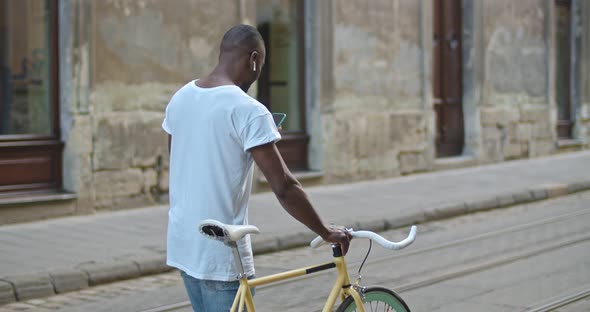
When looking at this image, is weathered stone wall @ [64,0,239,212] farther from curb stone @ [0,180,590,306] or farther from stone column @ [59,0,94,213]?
curb stone @ [0,180,590,306]

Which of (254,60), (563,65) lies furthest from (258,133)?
(563,65)

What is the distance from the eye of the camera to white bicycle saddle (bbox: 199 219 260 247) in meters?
2.98

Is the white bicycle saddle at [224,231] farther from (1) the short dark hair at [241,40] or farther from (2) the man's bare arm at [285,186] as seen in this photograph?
(1) the short dark hair at [241,40]

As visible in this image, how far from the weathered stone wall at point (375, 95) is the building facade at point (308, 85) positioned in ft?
0.09

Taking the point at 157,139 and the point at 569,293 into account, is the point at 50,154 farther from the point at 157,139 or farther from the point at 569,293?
the point at 569,293

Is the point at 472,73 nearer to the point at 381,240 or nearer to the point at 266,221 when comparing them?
the point at 266,221

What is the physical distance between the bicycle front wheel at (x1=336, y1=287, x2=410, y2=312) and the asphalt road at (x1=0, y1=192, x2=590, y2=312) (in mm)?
2528

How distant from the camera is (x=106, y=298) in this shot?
6.86m

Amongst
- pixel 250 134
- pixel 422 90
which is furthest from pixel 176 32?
pixel 250 134

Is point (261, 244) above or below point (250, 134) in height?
below

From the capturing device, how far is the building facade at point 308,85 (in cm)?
1062

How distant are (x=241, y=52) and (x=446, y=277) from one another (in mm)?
4474

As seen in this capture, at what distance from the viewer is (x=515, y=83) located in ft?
59.8

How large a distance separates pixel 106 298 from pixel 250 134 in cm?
416
